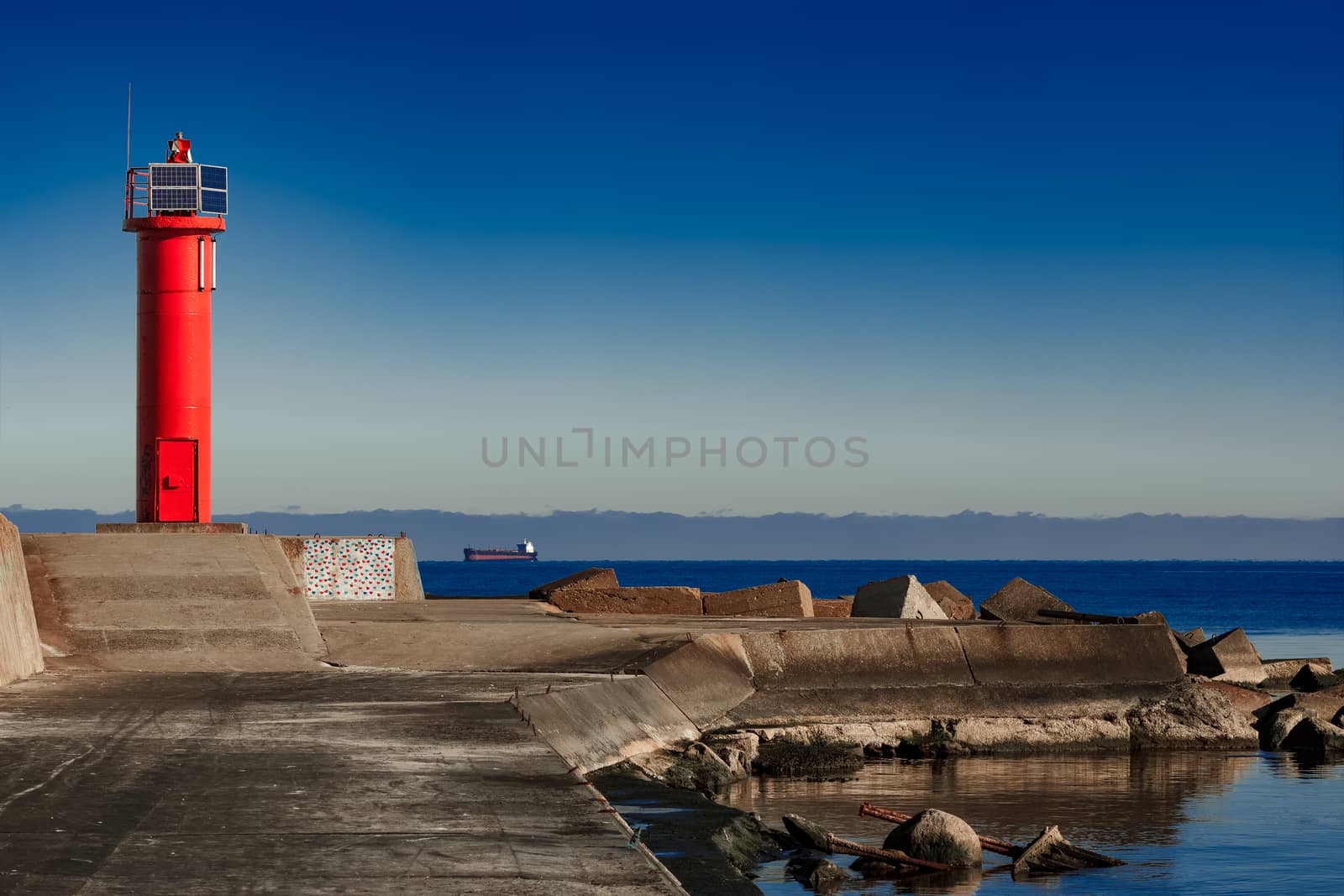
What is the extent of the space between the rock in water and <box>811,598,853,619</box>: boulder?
1401cm

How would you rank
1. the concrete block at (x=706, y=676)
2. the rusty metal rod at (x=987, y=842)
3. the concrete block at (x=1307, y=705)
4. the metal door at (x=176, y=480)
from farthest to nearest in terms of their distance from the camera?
1. the metal door at (x=176, y=480)
2. the concrete block at (x=1307, y=705)
3. the concrete block at (x=706, y=676)
4. the rusty metal rod at (x=987, y=842)

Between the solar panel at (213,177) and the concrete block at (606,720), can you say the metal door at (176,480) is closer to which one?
the solar panel at (213,177)

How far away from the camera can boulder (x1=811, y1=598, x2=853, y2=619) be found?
24.8 m

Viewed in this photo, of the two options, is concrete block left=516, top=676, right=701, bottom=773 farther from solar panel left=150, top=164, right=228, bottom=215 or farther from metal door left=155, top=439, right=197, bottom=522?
solar panel left=150, top=164, right=228, bottom=215

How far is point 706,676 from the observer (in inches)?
612

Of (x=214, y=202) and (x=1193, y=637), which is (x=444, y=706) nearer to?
(x=214, y=202)

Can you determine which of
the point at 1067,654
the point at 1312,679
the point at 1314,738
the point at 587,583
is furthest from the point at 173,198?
the point at 1312,679

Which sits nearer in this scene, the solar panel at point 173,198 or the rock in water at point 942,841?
the rock in water at point 942,841

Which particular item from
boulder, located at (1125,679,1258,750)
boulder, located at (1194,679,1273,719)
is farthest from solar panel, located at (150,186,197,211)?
boulder, located at (1194,679,1273,719)

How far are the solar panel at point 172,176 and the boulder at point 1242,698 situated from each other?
653 inches

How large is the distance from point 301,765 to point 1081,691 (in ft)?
37.3

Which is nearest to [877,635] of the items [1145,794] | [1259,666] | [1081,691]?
[1081,691]

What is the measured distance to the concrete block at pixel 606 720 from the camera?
11.4m

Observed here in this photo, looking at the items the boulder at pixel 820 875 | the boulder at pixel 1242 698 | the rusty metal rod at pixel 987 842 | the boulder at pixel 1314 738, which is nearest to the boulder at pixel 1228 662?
the boulder at pixel 1242 698
